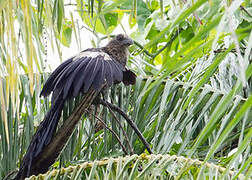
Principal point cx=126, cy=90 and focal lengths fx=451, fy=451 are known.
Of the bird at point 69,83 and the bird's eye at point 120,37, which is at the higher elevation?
the bird's eye at point 120,37

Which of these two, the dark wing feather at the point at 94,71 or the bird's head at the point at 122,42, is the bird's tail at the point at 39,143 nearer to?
the dark wing feather at the point at 94,71

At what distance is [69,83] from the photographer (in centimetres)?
255

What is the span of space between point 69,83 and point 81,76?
11 centimetres

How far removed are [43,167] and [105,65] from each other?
2.79ft

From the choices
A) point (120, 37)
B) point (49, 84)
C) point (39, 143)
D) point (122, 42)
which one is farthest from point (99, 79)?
point (120, 37)

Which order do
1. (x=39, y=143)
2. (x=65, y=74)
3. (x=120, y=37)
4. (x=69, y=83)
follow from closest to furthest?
(x=39, y=143) → (x=69, y=83) → (x=65, y=74) → (x=120, y=37)

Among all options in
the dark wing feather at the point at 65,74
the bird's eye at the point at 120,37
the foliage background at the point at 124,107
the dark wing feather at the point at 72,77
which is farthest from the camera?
the bird's eye at the point at 120,37

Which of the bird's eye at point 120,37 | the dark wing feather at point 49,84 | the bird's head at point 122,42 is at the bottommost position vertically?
the dark wing feather at point 49,84

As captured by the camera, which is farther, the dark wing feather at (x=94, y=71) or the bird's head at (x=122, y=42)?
the bird's head at (x=122, y=42)

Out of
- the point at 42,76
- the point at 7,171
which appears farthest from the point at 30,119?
the point at 42,76

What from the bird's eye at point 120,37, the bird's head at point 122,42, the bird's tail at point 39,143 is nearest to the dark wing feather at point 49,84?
the bird's tail at point 39,143

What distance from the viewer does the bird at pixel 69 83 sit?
219cm

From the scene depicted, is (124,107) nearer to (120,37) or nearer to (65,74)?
(65,74)

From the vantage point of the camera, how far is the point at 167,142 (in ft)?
7.32
